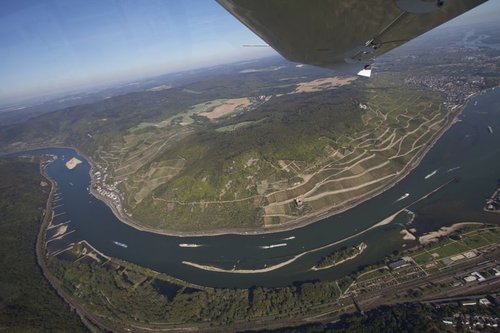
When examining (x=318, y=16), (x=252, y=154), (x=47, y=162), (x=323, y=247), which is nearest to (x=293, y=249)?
(x=323, y=247)

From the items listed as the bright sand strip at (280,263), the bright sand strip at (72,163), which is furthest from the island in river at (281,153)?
the bright sand strip at (280,263)

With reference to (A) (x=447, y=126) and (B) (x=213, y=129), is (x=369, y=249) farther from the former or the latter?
(B) (x=213, y=129)

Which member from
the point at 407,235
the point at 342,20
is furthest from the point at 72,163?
the point at 342,20

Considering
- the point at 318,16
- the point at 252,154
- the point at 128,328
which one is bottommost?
the point at 128,328

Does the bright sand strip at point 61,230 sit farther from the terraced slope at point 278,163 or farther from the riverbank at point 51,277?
the terraced slope at point 278,163

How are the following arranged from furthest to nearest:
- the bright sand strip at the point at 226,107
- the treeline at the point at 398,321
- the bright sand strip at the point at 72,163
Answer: the bright sand strip at the point at 226,107
the bright sand strip at the point at 72,163
the treeline at the point at 398,321

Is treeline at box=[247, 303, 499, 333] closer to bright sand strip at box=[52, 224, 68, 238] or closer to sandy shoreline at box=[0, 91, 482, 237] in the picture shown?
sandy shoreline at box=[0, 91, 482, 237]
